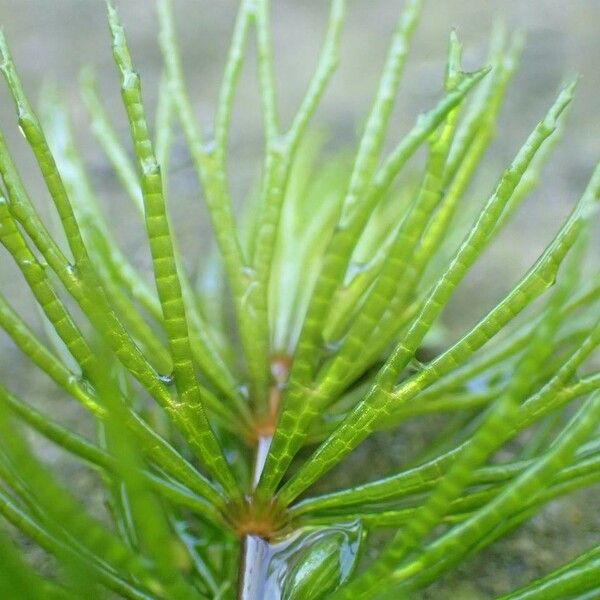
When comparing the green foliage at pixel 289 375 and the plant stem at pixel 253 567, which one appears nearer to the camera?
the green foliage at pixel 289 375

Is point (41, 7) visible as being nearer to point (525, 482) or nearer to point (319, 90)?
point (319, 90)

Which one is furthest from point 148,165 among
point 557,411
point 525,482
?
point 557,411

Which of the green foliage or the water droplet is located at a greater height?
the green foliage

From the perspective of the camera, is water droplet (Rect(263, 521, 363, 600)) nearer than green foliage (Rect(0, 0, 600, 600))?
No

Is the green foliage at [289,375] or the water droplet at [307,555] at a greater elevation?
the green foliage at [289,375]

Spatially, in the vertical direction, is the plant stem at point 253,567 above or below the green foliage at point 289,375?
below

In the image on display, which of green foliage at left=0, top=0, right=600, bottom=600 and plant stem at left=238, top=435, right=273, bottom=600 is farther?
plant stem at left=238, top=435, right=273, bottom=600

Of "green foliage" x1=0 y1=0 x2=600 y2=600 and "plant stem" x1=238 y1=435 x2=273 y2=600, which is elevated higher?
"green foliage" x1=0 y1=0 x2=600 y2=600

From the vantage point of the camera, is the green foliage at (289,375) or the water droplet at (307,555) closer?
the green foliage at (289,375)
